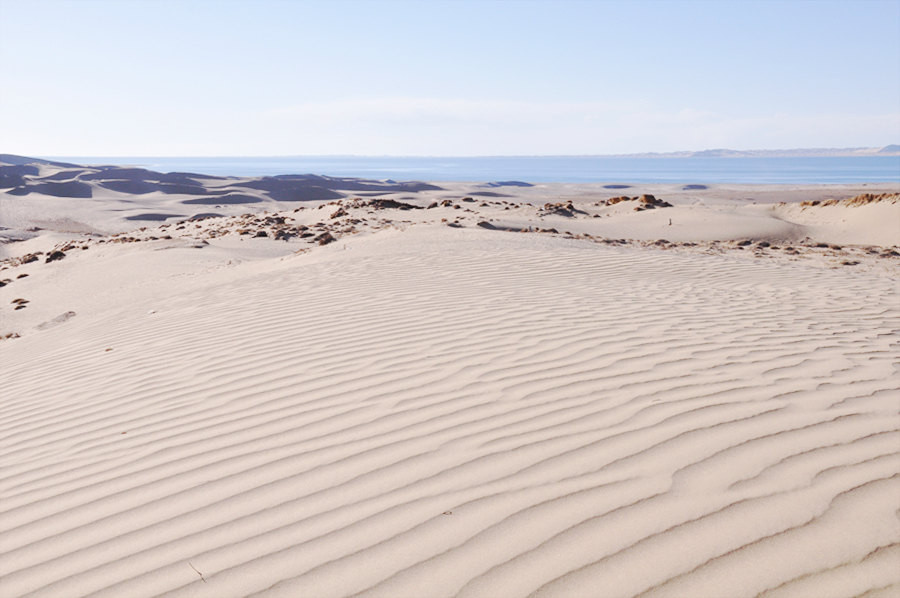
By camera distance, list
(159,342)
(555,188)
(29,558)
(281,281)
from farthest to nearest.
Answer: (555,188), (281,281), (159,342), (29,558)

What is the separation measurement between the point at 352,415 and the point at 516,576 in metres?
1.58

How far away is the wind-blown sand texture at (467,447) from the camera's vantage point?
85.2 inches

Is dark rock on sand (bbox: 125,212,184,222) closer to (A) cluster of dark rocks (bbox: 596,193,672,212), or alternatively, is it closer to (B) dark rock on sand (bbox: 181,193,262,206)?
(B) dark rock on sand (bbox: 181,193,262,206)

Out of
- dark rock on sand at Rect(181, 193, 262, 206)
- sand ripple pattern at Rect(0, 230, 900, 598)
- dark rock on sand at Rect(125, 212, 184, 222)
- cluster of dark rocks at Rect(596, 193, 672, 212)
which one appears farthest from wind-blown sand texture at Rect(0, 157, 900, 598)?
dark rock on sand at Rect(181, 193, 262, 206)

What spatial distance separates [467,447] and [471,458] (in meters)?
0.11

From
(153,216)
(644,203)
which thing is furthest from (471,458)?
(153,216)

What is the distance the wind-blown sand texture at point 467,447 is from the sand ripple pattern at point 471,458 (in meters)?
0.01

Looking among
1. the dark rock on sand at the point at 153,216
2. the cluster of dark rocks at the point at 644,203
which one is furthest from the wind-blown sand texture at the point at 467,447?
the dark rock on sand at the point at 153,216

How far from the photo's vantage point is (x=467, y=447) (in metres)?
3.00

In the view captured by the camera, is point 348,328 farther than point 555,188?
No

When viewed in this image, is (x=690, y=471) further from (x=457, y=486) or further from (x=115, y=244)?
(x=115, y=244)

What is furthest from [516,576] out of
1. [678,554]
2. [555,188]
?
[555,188]

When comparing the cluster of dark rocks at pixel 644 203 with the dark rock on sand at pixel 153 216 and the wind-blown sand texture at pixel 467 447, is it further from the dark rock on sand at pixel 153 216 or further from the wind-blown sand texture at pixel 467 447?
the dark rock on sand at pixel 153 216

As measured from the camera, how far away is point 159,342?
5.88 metres
